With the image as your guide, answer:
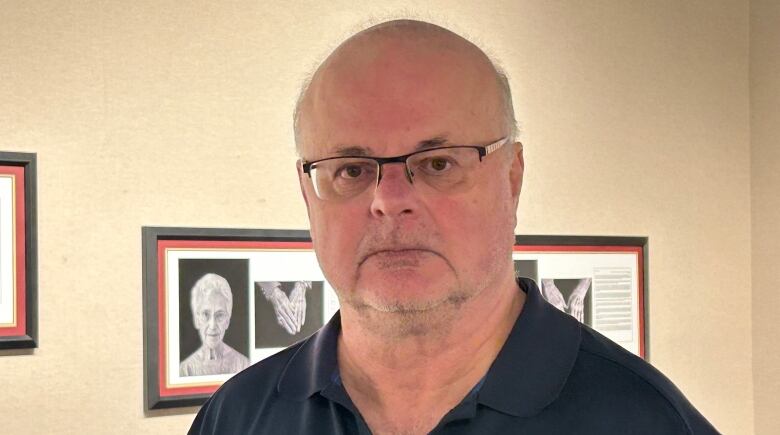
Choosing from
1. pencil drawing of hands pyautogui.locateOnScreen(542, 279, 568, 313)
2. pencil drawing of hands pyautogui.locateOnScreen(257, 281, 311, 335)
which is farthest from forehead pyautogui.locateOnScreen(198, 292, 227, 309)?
pencil drawing of hands pyautogui.locateOnScreen(542, 279, 568, 313)

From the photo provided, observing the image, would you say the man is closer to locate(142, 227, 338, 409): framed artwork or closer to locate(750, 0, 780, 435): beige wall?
locate(142, 227, 338, 409): framed artwork

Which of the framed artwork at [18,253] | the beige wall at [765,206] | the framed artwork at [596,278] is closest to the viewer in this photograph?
the framed artwork at [18,253]

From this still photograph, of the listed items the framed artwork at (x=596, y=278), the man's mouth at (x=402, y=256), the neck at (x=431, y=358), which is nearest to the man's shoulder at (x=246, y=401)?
the neck at (x=431, y=358)

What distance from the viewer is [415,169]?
1173 mm

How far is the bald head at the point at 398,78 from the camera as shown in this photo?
3.88ft

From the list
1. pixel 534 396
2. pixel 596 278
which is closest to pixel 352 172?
pixel 534 396

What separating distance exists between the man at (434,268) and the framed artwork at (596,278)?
146 cm

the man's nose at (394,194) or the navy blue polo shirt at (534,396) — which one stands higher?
the man's nose at (394,194)

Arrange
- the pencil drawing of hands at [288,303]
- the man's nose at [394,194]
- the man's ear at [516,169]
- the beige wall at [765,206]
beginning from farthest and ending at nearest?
the beige wall at [765,206] < the pencil drawing of hands at [288,303] < the man's ear at [516,169] < the man's nose at [394,194]

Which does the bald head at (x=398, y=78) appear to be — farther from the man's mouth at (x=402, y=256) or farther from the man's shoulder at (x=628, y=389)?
the man's shoulder at (x=628, y=389)

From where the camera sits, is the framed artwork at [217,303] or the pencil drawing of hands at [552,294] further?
the pencil drawing of hands at [552,294]

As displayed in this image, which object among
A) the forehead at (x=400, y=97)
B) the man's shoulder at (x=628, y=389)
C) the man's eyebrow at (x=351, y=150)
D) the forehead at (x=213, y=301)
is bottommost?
the man's shoulder at (x=628, y=389)

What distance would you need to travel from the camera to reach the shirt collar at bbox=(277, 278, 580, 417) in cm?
118

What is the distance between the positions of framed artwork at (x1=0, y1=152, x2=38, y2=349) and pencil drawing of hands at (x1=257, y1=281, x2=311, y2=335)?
57 centimetres
